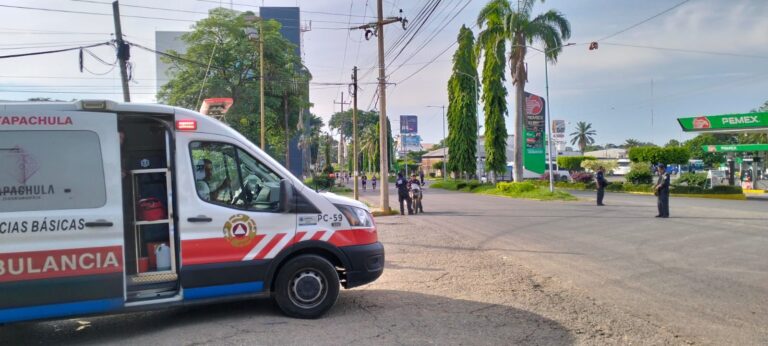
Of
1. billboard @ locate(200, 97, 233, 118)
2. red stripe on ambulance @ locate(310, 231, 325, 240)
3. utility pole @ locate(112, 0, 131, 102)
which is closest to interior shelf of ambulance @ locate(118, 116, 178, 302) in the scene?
red stripe on ambulance @ locate(310, 231, 325, 240)

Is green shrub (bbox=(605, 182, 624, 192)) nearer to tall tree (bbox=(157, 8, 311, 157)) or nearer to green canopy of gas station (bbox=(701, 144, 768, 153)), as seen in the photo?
green canopy of gas station (bbox=(701, 144, 768, 153))

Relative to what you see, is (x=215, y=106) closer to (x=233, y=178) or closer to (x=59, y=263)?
(x=233, y=178)

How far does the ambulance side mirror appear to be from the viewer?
19.5 feet

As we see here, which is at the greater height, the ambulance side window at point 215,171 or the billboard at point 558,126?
the billboard at point 558,126

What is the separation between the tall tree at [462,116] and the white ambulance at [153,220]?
40.0 metres

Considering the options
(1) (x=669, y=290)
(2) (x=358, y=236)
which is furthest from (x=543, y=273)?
(2) (x=358, y=236)

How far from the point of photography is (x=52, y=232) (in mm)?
5102

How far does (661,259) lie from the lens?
32.1 ft

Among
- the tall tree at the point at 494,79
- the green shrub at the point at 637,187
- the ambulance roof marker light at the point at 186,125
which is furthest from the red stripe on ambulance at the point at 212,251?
the green shrub at the point at 637,187

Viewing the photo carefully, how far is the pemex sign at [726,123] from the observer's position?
33844mm

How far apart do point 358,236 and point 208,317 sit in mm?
1933

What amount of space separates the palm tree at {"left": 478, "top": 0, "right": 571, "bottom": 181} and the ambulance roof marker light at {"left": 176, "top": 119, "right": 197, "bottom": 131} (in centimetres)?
2676

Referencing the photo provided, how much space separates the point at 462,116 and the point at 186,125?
43140 mm

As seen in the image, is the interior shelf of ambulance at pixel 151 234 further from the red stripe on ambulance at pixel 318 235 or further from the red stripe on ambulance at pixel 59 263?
the red stripe on ambulance at pixel 318 235
